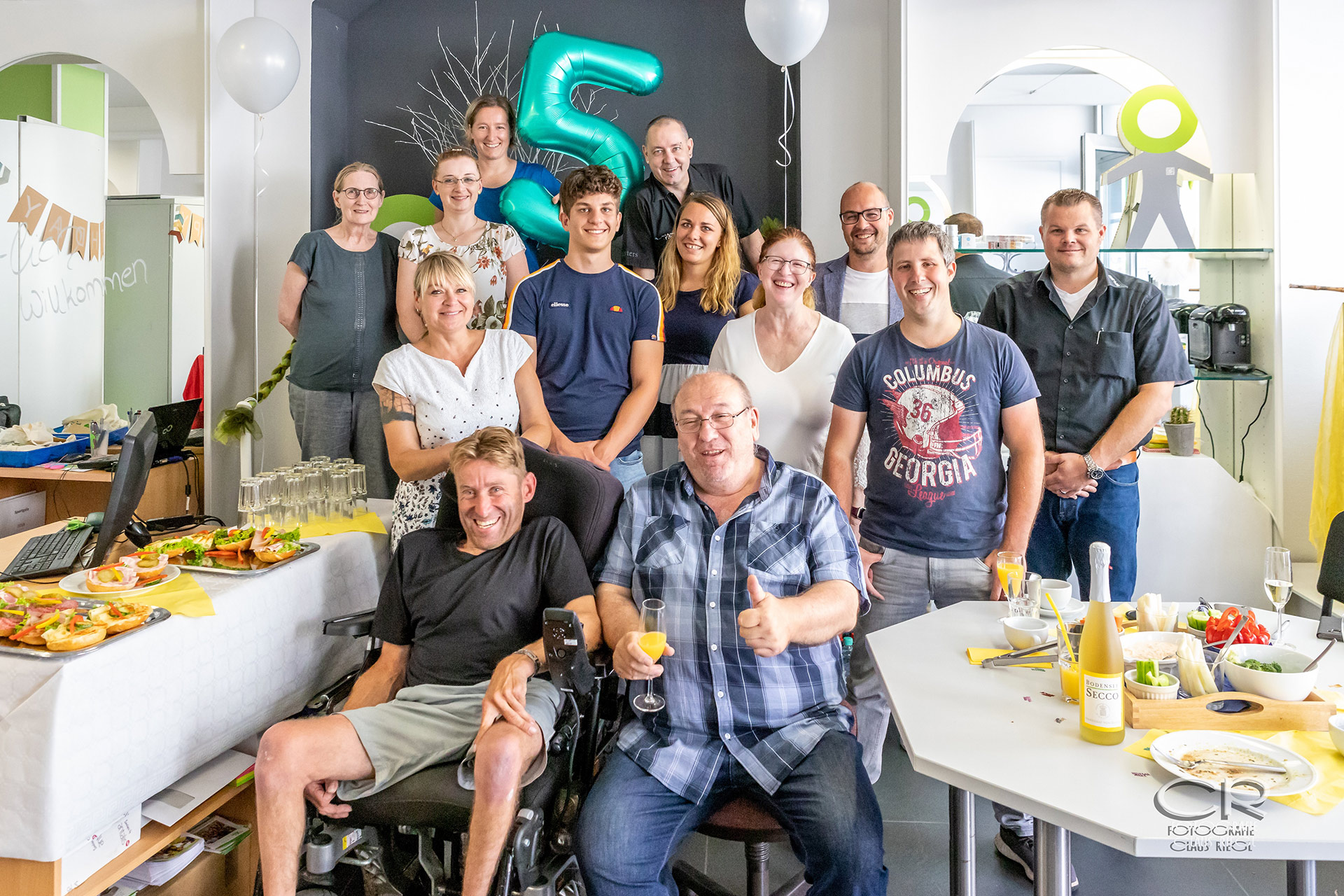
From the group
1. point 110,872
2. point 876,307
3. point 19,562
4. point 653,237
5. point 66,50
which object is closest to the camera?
point 110,872

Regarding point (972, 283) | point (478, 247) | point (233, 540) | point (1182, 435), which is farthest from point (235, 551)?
point (1182, 435)

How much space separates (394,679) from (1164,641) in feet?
5.30

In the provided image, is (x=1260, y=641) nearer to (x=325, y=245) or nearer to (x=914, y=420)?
(x=914, y=420)

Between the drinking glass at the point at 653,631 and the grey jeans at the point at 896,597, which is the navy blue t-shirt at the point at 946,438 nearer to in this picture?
the grey jeans at the point at 896,597

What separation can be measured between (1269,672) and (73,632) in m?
2.14

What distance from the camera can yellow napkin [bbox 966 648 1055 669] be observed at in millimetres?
1827

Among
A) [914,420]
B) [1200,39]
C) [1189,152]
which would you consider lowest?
[914,420]

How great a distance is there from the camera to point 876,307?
3.28 metres

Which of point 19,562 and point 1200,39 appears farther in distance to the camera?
point 1200,39

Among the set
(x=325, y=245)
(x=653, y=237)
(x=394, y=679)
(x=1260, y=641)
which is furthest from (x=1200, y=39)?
(x=394, y=679)

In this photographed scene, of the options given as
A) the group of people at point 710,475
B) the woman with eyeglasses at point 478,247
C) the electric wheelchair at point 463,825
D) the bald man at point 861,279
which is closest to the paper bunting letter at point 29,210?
the group of people at point 710,475

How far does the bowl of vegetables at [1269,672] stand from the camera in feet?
5.07

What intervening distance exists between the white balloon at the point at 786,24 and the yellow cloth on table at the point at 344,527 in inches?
87.8

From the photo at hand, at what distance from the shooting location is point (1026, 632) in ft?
6.18
